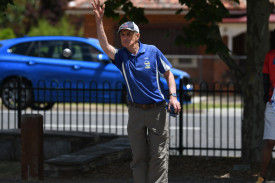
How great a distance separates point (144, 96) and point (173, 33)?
1920 centimetres

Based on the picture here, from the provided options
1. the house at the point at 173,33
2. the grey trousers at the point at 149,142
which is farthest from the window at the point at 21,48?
the grey trousers at the point at 149,142

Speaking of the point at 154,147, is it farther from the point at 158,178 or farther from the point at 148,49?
the point at 148,49

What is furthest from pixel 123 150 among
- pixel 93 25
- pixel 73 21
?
pixel 73 21

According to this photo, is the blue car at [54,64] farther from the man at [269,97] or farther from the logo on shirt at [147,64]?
the logo on shirt at [147,64]

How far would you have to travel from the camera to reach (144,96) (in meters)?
6.50

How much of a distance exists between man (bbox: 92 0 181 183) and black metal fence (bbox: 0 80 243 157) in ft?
12.4

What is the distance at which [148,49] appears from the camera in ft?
21.4

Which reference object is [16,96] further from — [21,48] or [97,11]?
[97,11]

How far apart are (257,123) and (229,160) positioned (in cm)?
84

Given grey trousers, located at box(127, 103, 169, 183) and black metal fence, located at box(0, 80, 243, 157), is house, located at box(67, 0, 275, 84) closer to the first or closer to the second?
black metal fence, located at box(0, 80, 243, 157)

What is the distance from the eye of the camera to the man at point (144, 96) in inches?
254

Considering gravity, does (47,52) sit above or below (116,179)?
above

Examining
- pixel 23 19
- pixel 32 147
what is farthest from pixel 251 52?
pixel 23 19

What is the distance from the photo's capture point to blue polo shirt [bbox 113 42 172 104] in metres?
6.45
